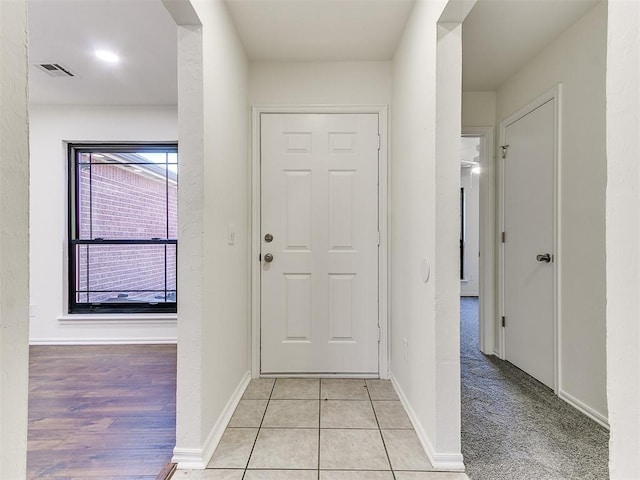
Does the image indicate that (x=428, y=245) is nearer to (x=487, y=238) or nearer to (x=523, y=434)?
(x=523, y=434)

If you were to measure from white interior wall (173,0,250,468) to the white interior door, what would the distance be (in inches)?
82.6

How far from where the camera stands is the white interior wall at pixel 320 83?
2352 mm

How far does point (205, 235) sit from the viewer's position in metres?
1.49

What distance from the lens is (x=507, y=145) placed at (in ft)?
8.59

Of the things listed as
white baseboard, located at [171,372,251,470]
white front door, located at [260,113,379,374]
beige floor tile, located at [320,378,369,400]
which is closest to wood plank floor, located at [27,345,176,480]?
white baseboard, located at [171,372,251,470]

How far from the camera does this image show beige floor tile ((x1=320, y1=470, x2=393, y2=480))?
4.47 ft

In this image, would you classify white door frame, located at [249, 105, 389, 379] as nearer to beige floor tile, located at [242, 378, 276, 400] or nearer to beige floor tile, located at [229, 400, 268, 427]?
beige floor tile, located at [242, 378, 276, 400]

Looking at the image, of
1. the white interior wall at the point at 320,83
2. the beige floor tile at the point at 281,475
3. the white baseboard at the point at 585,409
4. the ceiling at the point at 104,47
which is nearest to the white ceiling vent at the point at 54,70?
the ceiling at the point at 104,47

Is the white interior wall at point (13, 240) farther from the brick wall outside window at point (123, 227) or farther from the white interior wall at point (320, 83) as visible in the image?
the brick wall outside window at point (123, 227)

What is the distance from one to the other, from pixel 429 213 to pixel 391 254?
83 cm

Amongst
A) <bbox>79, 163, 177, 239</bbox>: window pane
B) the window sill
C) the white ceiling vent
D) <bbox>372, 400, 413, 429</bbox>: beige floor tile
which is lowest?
<bbox>372, 400, 413, 429</bbox>: beige floor tile

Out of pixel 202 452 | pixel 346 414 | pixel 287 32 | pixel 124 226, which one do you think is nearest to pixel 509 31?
pixel 287 32

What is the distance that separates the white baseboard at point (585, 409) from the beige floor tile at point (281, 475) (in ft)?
5.20

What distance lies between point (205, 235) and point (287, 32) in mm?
1440
